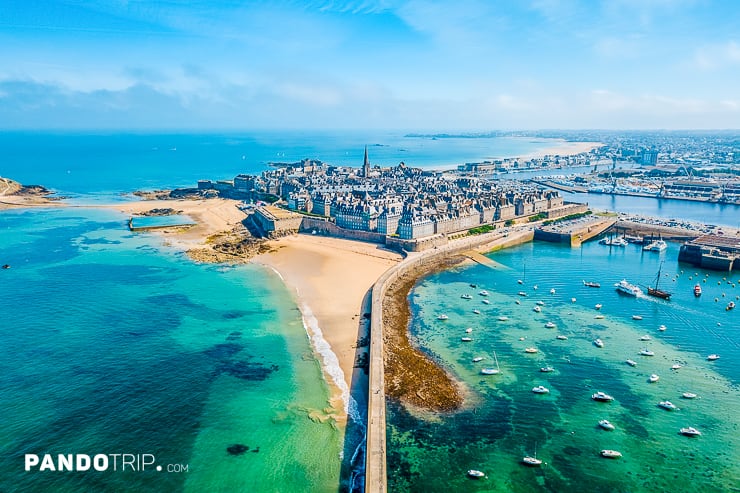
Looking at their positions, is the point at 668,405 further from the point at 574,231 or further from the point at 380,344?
the point at 574,231

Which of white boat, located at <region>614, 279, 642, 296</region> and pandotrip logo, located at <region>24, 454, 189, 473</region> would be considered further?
white boat, located at <region>614, 279, 642, 296</region>

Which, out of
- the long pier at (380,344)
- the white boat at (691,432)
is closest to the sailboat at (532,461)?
the long pier at (380,344)

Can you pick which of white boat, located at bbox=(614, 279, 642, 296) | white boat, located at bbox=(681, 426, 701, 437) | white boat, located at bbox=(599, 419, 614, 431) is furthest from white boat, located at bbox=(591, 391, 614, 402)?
white boat, located at bbox=(614, 279, 642, 296)

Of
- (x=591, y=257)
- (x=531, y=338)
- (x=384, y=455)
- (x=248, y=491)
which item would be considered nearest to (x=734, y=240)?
(x=591, y=257)

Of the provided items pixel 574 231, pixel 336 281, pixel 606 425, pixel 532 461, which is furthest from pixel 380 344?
pixel 574 231

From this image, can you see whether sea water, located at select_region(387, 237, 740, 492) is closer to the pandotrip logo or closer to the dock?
the pandotrip logo
